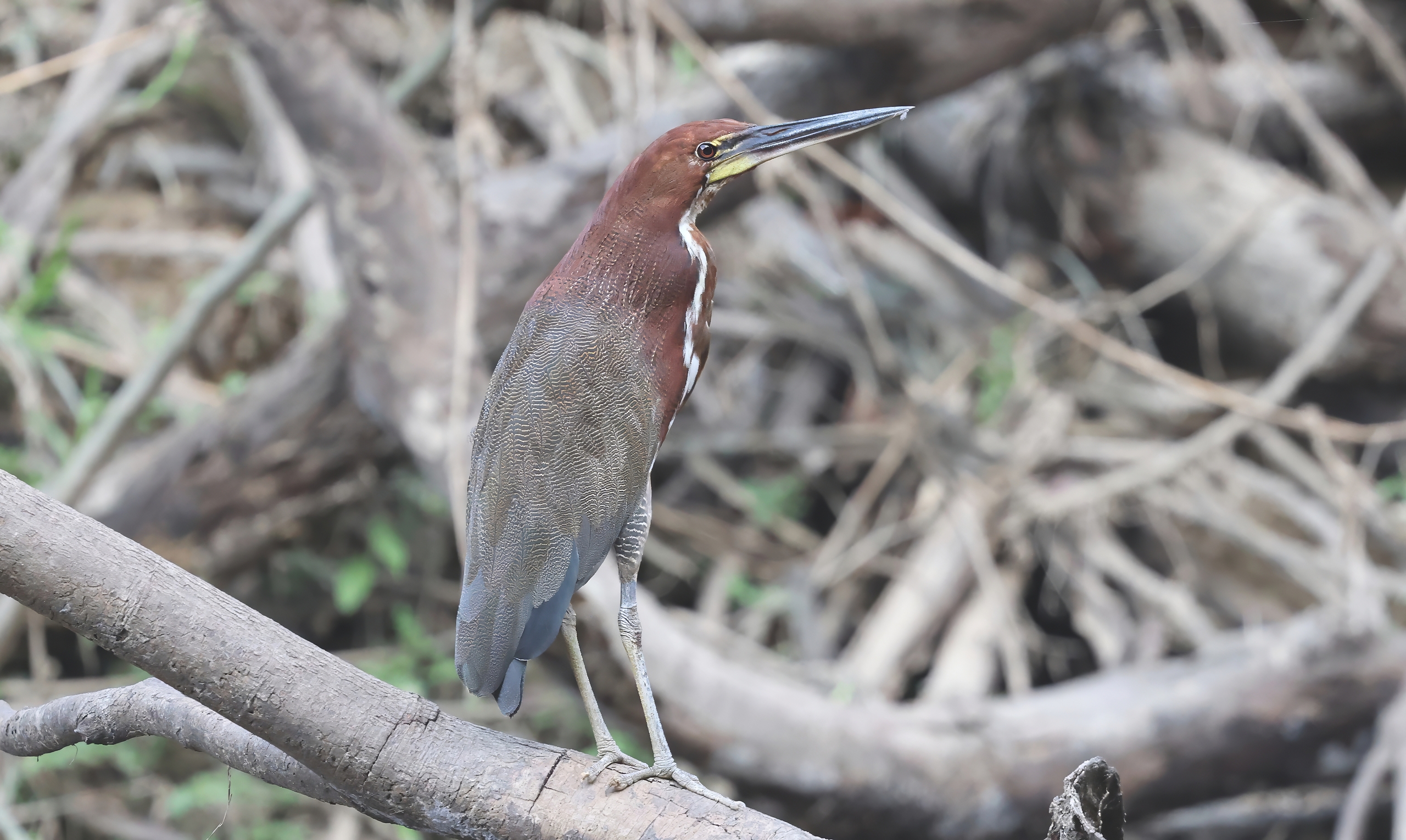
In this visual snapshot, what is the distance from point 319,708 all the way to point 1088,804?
797mm

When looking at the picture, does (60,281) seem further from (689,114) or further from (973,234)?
(973,234)

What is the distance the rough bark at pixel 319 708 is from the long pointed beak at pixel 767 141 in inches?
26.8

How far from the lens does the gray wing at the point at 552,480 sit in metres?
1.21

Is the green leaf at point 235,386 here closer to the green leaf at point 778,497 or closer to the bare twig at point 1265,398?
the green leaf at point 778,497

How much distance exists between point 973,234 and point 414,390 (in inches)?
102

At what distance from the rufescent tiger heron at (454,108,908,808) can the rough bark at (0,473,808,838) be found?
0.11 meters

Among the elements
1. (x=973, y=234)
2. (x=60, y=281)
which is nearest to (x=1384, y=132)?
(x=973, y=234)

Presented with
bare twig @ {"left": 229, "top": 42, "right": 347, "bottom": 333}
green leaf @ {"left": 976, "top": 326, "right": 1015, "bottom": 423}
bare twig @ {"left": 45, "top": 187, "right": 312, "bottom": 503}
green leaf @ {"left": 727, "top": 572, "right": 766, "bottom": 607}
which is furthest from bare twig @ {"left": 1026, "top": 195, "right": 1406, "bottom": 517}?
bare twig @ {"left": 45, "top": 187, "right": 312, "bottom": 503}

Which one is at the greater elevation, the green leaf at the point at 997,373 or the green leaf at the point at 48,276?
the green leaf at the point at 997,373

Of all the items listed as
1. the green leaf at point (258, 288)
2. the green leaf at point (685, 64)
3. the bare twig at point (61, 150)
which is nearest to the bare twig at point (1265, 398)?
the green leaf at point (685, 64)

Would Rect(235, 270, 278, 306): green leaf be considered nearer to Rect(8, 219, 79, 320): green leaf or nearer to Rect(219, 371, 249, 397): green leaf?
Rect(219, 371, 249, 397): green leaf

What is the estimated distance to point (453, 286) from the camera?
2.55 metres

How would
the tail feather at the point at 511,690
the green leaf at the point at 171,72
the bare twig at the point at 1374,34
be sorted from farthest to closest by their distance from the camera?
the green leaf at the point at 171,72, the bare twig at the point at 1374,34, the tail feather at the point at 511,690

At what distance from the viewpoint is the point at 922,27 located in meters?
3.02
